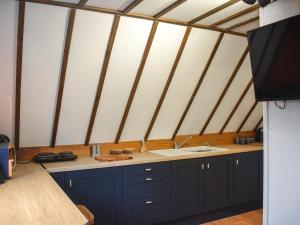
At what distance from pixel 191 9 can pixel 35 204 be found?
216 centimetres

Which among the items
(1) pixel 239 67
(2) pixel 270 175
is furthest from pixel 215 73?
(2) pixel 270 175

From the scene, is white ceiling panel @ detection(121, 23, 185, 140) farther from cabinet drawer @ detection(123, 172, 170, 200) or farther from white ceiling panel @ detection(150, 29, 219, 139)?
cabinet drawer @ detection(123, 172, 170, 200)

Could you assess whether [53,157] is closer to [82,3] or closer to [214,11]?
[82,3]

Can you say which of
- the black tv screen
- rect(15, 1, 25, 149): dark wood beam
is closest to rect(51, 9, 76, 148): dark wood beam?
rect(15, 1, 25, 149): dark wood beam

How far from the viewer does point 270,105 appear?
224 cm

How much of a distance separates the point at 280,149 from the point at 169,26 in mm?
1713

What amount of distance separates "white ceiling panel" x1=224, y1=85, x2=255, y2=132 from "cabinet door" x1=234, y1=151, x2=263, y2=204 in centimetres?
59

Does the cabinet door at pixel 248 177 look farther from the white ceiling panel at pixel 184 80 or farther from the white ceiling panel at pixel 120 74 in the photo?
the white ceiling panel at pixel 120 74

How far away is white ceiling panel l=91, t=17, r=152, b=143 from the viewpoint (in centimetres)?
295

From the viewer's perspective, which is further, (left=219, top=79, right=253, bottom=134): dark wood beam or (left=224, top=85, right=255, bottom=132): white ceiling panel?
(left=224, top=85, right=255, bottom=132): white ceiling panel

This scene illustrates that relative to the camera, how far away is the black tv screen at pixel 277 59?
6.11ft

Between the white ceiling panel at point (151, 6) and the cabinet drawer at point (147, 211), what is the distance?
2020mm

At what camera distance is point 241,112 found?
4.50 meters

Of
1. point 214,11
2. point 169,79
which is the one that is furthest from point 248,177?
point 214,11
